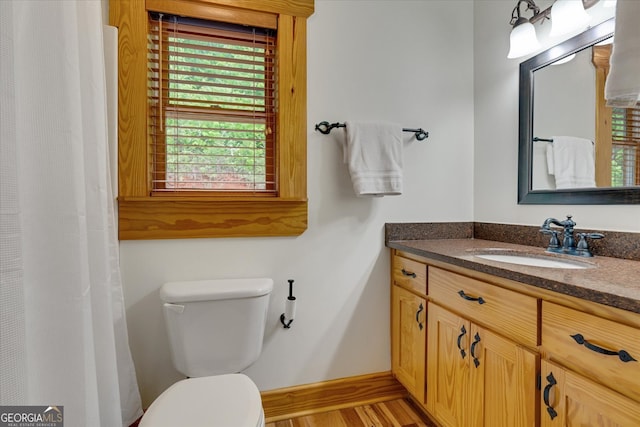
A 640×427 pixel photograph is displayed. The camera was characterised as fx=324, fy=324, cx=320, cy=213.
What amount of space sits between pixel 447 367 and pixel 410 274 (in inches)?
16.8

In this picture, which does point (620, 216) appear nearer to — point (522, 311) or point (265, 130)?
point (522, 311)

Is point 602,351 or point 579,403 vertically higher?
point 602,351

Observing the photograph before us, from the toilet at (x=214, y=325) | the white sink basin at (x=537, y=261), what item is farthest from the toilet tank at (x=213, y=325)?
the white sink basin at (x=537, y=261)

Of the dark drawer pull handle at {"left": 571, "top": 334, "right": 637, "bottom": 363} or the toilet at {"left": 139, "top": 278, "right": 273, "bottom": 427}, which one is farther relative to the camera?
the toilet at {"left": 139, "top": 278, "right": 273, "bottom": 427}

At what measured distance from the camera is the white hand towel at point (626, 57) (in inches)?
34.2

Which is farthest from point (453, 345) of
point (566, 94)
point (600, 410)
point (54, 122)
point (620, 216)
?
point (54, 122)

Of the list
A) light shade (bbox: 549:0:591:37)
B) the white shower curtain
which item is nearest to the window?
light shade (bbox: 549:0:591:37)

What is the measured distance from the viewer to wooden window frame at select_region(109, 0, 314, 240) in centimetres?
140

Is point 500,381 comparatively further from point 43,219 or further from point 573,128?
point 43,219

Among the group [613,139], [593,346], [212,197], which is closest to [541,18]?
[613,139]

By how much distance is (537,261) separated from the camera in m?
1.33

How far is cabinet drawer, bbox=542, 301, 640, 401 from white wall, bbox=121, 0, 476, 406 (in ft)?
3.07

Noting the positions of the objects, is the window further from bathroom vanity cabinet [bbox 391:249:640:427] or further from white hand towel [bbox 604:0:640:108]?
bathroom vanity cabinet [bbox 391:249:640:427]

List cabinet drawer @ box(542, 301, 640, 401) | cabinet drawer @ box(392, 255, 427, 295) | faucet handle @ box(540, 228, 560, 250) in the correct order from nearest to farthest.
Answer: cabinet drawer @ box(542, 301, 640, 401) < faucet handle @ box(540, 228, 560, 250) < cabinet drawer @ box(392, 255, 427, 295)
